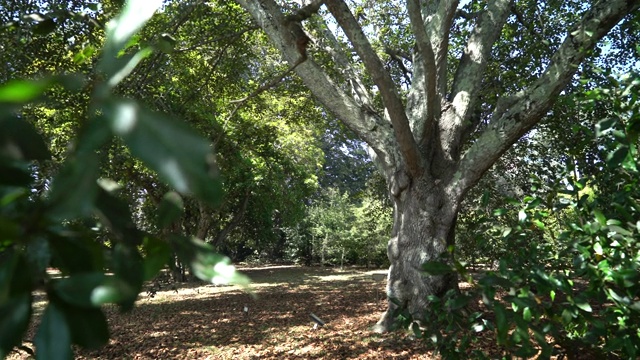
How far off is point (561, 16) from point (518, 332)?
25.2 ft

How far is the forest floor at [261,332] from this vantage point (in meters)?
4.95

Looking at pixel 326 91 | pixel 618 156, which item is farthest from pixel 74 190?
pixel 326 91

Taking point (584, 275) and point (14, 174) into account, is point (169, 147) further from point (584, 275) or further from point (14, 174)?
point (584, 275)

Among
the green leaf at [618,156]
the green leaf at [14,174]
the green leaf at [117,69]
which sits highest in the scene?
the green leaf at [618,156]

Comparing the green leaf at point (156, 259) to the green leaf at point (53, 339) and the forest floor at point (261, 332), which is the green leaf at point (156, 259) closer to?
the green leaf at point (53, 339)

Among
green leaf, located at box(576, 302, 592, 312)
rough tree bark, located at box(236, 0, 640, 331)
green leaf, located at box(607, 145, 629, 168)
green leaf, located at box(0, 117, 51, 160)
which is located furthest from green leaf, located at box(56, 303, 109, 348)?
rough tree bark, located at box(236, 0, 640, 331)

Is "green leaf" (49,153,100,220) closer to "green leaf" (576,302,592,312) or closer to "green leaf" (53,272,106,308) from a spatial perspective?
"green leaf" (53,272,106,308)

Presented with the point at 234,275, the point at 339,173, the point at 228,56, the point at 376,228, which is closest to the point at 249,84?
the point at 228,56

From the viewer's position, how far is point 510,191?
28.7 feet

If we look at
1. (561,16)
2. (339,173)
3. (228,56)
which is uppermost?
(339,173)

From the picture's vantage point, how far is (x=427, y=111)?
17.7ft

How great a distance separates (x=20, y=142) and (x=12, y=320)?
0.13 metres

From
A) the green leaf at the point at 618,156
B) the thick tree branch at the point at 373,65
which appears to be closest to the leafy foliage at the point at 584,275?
the green leaf at the point at 618,156

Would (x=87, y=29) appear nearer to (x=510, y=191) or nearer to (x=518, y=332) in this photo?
(x=518, y=332)
